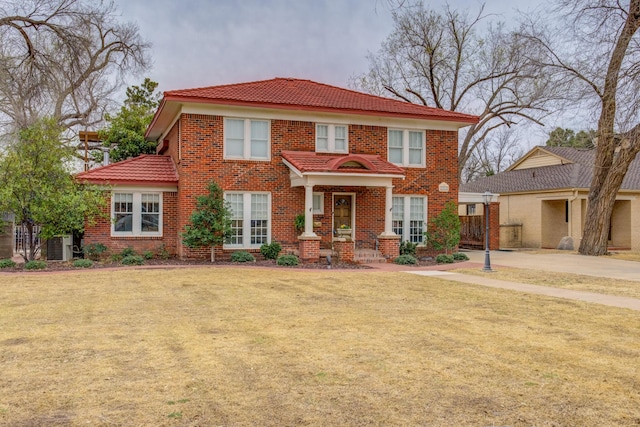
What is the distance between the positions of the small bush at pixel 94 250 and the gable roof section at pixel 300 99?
17.0 feet

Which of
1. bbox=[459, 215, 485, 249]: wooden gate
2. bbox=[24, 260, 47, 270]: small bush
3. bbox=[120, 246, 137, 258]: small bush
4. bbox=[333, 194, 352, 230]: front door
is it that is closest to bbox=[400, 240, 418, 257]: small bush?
bbox=[333, 194, 352, 230]: front door

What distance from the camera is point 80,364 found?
573cm

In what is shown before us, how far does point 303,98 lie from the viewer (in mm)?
19797

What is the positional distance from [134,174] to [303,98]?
261 inches

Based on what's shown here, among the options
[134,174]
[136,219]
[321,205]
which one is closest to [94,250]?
[136,219]

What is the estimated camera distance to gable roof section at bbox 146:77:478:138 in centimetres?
1789

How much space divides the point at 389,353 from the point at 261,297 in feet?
15.4

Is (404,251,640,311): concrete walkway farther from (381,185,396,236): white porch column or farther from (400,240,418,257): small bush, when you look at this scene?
(381,185,396,236): white porch column

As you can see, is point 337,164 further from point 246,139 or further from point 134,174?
point 134,174

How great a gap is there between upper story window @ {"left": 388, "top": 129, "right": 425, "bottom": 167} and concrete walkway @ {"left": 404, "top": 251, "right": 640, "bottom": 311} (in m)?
4.75

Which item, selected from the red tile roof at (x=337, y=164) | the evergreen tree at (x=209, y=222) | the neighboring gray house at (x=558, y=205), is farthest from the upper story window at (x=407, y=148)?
the neighboring gray house at (x=558, y=205)

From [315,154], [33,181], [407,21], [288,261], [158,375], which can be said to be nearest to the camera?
[158,375]

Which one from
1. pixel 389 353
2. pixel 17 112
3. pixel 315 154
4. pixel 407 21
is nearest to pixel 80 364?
pixel 389 353

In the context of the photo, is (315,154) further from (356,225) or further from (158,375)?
(158,375)
